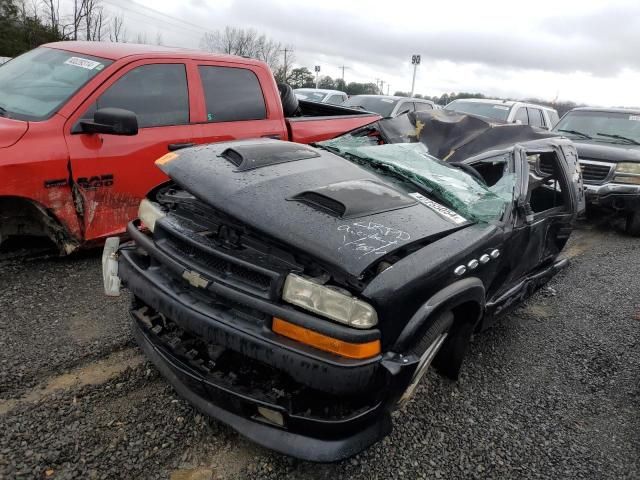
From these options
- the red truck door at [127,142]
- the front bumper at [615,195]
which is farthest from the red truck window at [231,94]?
the front bumper at [615,195]

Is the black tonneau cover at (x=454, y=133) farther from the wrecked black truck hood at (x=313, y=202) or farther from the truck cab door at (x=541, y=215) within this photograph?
the wrecked black truck hood at (x=313, y=202)

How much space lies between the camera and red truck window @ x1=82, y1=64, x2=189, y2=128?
356 cm

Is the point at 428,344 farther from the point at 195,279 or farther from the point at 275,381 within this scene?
the point at 195,279

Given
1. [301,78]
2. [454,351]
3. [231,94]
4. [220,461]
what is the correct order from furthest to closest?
[301,78]
[231,94]
[454,351]
[220,461]

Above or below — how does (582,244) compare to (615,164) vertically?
below

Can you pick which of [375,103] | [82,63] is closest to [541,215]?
[82,63]

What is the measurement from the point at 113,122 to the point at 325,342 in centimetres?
240

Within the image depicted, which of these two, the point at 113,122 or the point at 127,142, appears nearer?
the point at 113,122

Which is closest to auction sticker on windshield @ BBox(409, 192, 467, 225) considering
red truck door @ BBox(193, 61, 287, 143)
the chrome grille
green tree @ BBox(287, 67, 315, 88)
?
red truck door @ BBox(193, 61, 287, 143)


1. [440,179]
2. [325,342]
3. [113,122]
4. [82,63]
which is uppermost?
[82,63]

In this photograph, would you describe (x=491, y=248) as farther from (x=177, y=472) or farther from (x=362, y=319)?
(x=177, y=472)

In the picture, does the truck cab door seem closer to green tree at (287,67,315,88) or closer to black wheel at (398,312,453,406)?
black wheel at (398,312,453,406)

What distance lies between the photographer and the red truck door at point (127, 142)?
3354mm

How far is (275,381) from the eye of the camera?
1938mm
